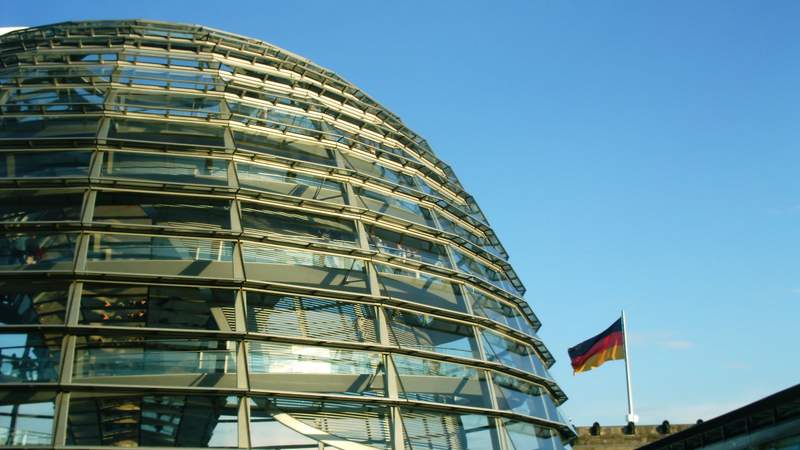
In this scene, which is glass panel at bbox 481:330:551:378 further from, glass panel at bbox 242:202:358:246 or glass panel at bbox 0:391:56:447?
glass panel at bbox 0:391:56:447

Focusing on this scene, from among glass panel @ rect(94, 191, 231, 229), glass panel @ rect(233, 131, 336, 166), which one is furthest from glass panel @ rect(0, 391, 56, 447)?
glass panel @ rect(233, 131, 336, 166)

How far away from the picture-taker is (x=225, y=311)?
20516mm

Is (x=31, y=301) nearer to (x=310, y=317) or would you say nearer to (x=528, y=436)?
(x=310, y=317)

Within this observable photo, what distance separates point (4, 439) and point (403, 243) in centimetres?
1057

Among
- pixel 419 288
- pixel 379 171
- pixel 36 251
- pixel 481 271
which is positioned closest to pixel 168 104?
pixel 379 171

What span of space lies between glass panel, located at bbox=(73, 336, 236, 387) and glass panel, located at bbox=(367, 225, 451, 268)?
18.1ft

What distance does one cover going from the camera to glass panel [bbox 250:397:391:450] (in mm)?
19156

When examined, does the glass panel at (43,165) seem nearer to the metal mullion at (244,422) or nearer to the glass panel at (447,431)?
the metal mullion at (244,422)

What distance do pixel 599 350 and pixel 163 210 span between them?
23404 mm

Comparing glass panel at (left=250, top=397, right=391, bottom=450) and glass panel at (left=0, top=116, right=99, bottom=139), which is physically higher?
glass panel at (left=0, top=116, right=99, bottom=139)

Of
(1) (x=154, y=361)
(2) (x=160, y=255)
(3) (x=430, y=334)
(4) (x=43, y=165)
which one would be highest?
(4) (x=43, y=165)

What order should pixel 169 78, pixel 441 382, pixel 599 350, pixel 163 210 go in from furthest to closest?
pixel 599 350
pixel 169 78
pixel 163 210
pixel 441 382

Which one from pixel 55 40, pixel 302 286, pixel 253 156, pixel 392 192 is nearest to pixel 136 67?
pixel 55 40

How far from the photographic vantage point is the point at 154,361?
63.5 feet
